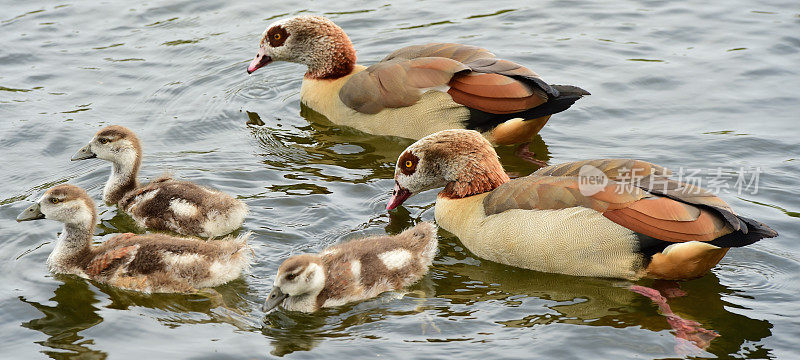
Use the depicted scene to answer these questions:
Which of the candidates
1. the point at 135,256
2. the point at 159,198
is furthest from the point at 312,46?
the point at 135,256

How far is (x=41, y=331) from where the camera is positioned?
683 cm

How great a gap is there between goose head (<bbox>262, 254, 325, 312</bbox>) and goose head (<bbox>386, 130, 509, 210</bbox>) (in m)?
1.74

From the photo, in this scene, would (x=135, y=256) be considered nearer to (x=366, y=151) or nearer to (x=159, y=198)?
(x=159, y=198)

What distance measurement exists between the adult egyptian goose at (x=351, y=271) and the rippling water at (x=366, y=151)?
0.12m

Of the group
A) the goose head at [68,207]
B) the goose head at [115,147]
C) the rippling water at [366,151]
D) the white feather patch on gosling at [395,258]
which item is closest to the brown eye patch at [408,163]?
the rippling water at [366,151]

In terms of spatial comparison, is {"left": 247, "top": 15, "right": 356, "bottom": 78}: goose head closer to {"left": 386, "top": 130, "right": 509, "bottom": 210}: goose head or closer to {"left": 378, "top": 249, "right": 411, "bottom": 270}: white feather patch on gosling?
{"left": 386, "top": 130, "right": 509, "bottom": 210}: goose head

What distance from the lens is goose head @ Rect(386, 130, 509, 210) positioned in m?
7.99

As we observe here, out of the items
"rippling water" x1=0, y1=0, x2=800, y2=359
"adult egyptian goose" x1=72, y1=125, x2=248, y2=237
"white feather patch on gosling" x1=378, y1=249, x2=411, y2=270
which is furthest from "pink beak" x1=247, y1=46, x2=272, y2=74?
"white feather patch on gosling" x1=378, y1=249, x2=411, y2=270

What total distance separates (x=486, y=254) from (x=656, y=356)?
173 centimetres

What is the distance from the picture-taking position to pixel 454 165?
805 cm

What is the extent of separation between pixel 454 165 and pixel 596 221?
4.76 ft

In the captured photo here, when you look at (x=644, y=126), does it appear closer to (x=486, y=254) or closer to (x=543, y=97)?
(x=543, y=97)

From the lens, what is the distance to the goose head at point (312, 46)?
35.3ft

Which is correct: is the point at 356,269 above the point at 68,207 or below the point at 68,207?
below
